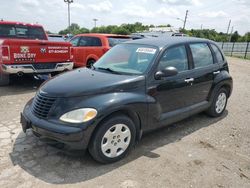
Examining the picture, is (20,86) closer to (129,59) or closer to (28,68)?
(28,68)

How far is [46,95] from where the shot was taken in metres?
3.66

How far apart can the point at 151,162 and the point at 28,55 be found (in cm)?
492

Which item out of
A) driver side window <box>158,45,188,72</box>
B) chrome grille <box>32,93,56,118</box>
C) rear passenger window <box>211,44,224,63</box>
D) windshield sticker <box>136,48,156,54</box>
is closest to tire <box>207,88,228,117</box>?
rear passenger window <box>211,44,224,63</box>

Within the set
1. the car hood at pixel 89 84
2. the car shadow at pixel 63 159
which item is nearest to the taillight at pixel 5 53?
the car shadow at pixel 63 159

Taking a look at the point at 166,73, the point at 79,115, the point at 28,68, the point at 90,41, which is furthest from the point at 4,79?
the point at 166,73

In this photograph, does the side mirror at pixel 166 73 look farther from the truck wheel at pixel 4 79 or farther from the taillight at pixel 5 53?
the truck wheel at pixel 4 79

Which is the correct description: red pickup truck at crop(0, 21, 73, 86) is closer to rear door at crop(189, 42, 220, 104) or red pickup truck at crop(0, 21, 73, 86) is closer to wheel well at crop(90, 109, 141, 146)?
rear door at crop(189, 42, 220, 104)

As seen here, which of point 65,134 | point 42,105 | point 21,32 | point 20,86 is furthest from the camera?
point 21,32

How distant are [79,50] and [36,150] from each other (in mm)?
6587

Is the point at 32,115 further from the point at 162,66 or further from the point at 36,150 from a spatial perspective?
the point at 162,66

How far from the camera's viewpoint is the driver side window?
4323mm

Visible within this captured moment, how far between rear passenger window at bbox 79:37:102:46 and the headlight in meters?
6.13

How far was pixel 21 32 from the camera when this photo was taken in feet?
29.7

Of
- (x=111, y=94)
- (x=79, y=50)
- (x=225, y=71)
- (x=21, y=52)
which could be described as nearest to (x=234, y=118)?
(x=225, y=71)
